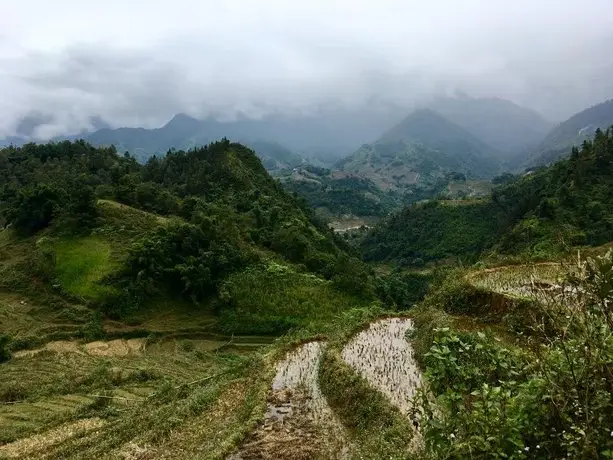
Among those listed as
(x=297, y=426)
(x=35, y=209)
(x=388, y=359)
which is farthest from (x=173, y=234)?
(x=297, y=426)

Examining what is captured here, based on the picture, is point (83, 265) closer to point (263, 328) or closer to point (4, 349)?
point (4, 349)

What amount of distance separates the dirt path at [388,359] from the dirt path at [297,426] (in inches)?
57.1

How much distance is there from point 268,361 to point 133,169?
203 ft

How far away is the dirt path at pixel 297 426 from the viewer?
11.4 metres

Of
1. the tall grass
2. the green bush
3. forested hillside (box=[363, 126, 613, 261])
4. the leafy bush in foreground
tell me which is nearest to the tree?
the tall grass

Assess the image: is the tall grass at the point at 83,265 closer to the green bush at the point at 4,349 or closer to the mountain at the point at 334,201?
the green bush at the point at 4,349

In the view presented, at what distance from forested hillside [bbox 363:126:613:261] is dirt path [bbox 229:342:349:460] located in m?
6.69

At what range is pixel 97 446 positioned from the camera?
1386 centimetres

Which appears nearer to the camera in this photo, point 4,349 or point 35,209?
point 4,349

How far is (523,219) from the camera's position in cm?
6475

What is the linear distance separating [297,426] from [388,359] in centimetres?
470

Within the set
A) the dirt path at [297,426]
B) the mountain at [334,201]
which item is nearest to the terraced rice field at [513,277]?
the dirt path at [297,426]

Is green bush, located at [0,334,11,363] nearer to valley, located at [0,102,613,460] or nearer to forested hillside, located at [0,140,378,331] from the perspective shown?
valley, located at [0,102,613,460]

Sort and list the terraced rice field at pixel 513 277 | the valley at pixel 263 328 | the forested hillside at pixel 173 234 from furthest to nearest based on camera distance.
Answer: the forested hillside at pixel 173 234, the terraced rice field at pixel 513 277, the valley at pixel 263 328
